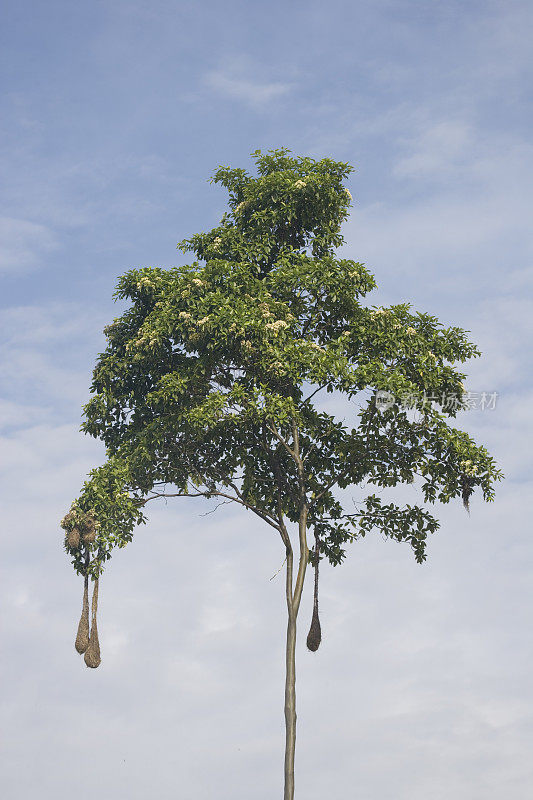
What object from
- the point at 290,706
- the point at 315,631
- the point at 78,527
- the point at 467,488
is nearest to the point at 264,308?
the point at 467,488

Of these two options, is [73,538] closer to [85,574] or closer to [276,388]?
[85,574]

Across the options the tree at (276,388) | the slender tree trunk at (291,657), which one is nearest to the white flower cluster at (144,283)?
the tree at (276,388)

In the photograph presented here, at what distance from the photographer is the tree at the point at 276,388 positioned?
1866 cm

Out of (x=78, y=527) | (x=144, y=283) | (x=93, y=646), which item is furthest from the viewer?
(x=144, y=283)

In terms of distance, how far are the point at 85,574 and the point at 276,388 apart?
606cm

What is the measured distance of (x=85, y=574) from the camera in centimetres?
1948

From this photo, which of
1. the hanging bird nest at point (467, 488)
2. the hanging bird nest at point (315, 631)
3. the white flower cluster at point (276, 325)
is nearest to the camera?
the white flower cluster at point (276, 325)

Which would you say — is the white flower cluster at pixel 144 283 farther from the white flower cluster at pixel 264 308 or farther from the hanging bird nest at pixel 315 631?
the hanging bird nest at pixel 315 631

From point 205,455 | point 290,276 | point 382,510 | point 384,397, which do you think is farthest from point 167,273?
point 382,510

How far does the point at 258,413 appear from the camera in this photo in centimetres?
1820

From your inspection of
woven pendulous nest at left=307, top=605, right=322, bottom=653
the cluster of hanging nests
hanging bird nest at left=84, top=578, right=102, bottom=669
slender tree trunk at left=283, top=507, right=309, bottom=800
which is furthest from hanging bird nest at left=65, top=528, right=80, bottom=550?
woven pendulous nest at left=307, top=605, right=322, bottom=653

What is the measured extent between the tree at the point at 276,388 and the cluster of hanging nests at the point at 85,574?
0.12 ft

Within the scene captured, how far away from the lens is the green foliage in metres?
18.7

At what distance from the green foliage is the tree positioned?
0.12 feet
